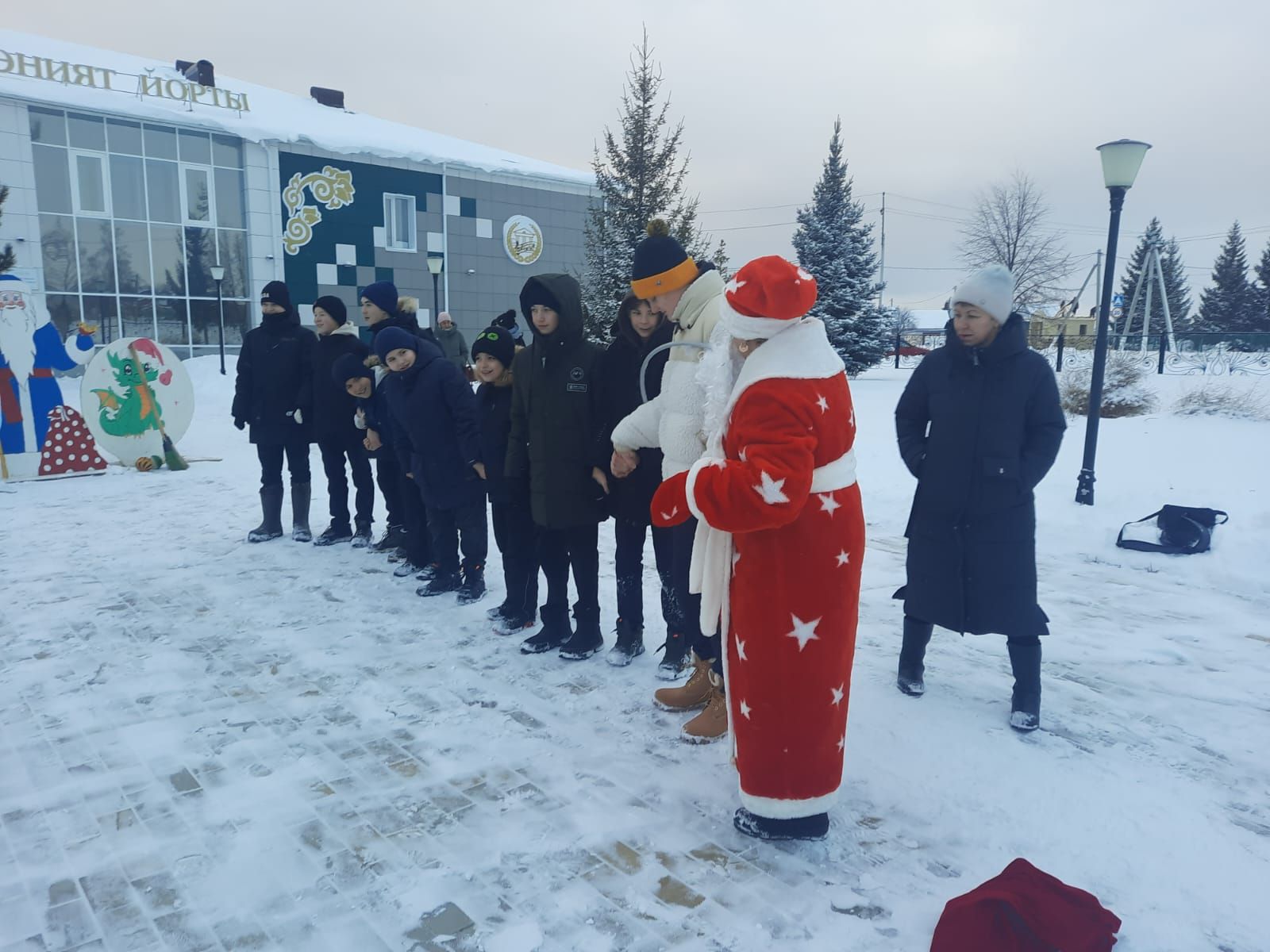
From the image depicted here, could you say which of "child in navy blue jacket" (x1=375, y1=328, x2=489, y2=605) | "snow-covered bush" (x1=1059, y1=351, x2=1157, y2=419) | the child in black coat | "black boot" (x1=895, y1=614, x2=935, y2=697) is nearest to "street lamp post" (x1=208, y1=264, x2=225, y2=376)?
the child in black coat

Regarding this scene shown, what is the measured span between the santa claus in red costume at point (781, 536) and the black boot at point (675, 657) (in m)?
1.35

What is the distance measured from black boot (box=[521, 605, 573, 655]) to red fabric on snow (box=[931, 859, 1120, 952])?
98.8 inches

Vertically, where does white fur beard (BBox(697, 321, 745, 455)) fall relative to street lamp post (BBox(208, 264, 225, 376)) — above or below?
below

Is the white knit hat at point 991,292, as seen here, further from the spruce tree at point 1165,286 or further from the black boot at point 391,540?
the spruce tree at point 1165,286

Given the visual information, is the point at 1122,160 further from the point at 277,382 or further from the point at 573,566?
the point at 277,382

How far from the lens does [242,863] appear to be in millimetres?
2473

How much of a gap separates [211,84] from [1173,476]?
26.0m

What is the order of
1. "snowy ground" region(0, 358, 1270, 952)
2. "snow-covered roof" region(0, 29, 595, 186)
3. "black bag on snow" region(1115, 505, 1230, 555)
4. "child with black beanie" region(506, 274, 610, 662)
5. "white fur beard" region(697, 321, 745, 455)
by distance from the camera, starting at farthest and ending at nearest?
"snow-covered roof" region(0, 29, 595, 186) < "black bag on snow" region(1115, 505, 1230, 555) < "child with black beanie" region(506, 274, 610, 662) < "white fur beard" region(697, 321, 745, 455) < "snowy ground" region(0, 358, 1270, 952)

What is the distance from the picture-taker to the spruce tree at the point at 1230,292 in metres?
44.3

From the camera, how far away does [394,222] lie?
78.5 feet

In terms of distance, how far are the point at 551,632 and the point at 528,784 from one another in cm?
142

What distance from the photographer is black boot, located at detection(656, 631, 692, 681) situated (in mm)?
3965

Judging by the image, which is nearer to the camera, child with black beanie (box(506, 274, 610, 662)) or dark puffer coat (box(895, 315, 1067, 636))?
dark puffer coat (box(895, 315, 1067, 636))

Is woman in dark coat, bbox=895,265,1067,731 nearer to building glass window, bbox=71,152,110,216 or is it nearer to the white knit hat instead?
the white knit hat
